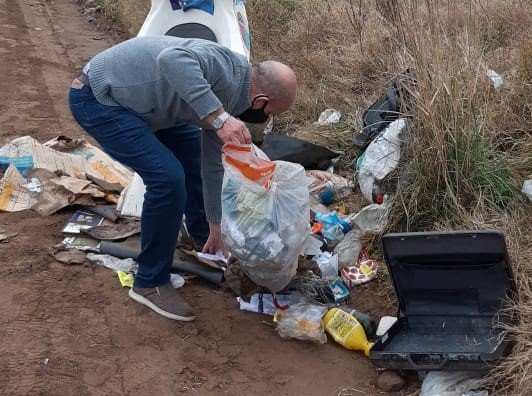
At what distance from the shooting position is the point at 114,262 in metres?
3.85

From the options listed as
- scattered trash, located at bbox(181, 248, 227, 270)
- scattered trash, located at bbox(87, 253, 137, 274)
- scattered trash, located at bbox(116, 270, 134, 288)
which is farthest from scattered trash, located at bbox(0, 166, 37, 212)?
scattered trash, located at bbox(181, 248, 227, 270)

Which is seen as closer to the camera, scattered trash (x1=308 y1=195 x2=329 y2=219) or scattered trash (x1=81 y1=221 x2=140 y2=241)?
scattered trash (x1=81 y1=221 x2=140 y2=241)

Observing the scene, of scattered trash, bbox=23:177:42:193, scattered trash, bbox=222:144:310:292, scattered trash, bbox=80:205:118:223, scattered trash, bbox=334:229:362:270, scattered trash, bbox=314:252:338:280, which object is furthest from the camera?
scattered trash, bbox=23:177:42:193

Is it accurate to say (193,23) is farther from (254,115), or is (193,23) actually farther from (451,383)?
(451,383)

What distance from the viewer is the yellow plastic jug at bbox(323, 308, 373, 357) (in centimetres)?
325

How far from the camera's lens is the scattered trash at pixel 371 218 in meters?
4.00

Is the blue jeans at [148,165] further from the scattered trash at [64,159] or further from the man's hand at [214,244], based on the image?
the scattered trash at [64,159]

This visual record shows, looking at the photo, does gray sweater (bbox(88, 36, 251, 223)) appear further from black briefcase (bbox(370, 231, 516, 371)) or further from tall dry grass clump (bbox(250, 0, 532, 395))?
tall dry grass clump (bbox(250, 0, 532, 395))

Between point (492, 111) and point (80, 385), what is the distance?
278 centimetres

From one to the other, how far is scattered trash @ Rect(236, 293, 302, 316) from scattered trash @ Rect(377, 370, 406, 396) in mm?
663

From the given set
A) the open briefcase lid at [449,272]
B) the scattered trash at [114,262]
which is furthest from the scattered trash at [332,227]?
the scattered trash at [114,262]

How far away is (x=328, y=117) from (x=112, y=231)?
2.13 m

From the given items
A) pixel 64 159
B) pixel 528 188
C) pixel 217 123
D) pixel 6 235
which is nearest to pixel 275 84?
pixel 217 123

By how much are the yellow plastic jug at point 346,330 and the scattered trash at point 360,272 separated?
406 millimetres
